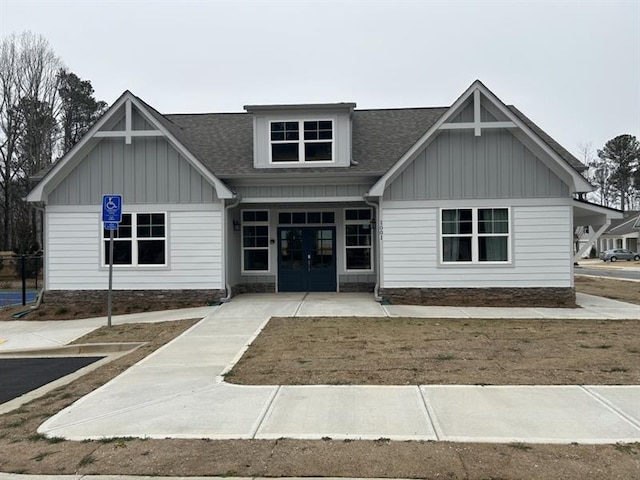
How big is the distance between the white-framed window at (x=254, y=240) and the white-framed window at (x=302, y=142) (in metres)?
2.15

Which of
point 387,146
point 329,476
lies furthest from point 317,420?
point 387,146

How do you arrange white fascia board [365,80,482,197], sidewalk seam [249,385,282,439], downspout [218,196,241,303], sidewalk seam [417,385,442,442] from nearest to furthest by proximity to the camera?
sidewalk seam [417,385,442,442] < sidewalk seam [249,385,282,439] < white fascia board [365,80,482,197] < downspout [218,196,241,303]

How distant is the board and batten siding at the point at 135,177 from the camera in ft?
49.1

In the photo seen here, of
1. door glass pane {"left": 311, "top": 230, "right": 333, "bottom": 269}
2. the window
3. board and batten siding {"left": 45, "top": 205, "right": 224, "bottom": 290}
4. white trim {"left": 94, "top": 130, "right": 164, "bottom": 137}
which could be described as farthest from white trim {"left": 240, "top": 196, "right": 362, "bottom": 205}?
white trim {"left": 94, "top": 130, "right": 164, "bottom": 137}

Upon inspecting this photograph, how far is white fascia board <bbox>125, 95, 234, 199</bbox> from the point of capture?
1445 cm

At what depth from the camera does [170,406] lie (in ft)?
20.5

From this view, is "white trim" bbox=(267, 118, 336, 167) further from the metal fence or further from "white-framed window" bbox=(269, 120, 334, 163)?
the metal fence

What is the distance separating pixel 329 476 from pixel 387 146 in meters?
13.8

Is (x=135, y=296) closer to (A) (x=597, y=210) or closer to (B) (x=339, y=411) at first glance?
(B) (x=339, y=411)

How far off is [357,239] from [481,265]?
4106 mm

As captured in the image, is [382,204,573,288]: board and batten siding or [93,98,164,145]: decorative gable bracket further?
[93,98,164,145]: decorative gable bracket

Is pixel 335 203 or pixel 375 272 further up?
pixel 335 203

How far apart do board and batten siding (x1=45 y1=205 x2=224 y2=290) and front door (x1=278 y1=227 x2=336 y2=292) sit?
9.05 ft

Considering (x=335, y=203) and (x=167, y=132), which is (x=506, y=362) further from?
(x=167, y=132)
